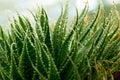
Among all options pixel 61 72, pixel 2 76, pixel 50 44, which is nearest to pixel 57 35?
pixel 50 44

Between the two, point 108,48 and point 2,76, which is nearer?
point 2,76

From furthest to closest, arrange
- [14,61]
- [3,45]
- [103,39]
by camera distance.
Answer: [3,45], [103,39], [14,61]

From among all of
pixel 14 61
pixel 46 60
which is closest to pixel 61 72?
pixel 46 60

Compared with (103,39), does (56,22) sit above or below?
above

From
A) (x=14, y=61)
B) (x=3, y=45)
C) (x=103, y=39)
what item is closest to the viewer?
(x=14, y=61)

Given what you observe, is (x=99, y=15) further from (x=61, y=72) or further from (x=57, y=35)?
(x=61, y=72)

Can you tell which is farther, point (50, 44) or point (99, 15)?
point (99, 15)
